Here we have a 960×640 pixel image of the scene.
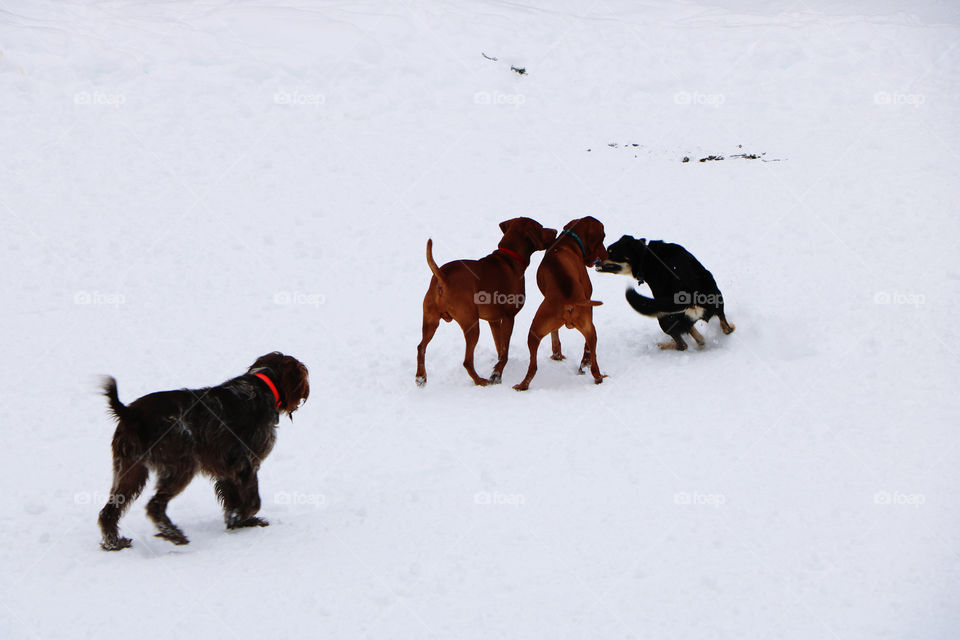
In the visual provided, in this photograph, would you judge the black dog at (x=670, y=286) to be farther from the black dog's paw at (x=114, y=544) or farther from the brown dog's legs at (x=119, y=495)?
the black dog's paw at (x=114, y=544)

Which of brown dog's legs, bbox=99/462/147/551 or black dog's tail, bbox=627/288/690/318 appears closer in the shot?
brown dog's legs, bbox=99/462/147/551

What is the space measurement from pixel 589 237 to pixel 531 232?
1.83ft

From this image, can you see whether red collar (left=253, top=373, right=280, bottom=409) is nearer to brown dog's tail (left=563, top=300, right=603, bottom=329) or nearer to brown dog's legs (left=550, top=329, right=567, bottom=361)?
brown dog's tail (left=563, top=300, right=603, bottom=329)

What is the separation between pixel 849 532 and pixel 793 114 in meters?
8.99

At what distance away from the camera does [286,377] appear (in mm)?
5160

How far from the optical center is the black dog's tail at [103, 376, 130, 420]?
169 inches

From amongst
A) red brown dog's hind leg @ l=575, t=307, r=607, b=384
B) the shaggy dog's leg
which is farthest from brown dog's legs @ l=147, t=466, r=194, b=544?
red brown dog's hind leg @ l=575, t=307, r=607, b=384

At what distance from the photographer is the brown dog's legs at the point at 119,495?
4.43 m

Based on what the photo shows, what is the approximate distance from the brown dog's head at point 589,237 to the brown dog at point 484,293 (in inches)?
12.8

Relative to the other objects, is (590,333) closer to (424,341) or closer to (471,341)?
(471,341)

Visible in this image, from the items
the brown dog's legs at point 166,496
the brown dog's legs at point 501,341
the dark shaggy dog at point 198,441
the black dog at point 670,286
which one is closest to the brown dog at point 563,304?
the brown dog's legs at point 501,341

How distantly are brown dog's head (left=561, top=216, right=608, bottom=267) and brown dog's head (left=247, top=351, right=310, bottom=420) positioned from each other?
319 cm

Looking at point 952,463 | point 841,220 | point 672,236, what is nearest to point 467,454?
point 952,463

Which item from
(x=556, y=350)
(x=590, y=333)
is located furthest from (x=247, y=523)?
(x=556, y=350)
